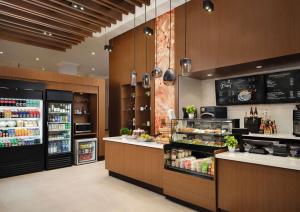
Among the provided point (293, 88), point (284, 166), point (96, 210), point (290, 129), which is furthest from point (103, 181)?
point (293, 88)

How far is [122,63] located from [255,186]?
204 inches

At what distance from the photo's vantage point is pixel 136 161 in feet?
14.7

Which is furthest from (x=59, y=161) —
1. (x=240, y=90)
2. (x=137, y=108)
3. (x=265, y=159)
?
(x=265, y=159)

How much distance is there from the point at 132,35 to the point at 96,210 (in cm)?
485

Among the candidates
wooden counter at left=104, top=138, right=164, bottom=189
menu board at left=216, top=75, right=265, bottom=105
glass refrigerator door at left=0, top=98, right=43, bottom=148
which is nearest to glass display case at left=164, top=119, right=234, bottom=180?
wooden counter at left=104, top=138, right=164, bottom=189

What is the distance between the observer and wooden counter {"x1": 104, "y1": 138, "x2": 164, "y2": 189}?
4.05 m

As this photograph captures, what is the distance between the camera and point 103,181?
4.81m

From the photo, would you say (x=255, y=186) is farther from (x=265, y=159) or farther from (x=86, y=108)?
(x=86, y=108)

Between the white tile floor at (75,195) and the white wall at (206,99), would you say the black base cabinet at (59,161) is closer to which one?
the white tile floor at (75,195)

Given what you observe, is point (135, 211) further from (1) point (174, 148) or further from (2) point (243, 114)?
(2) point (243, 114)

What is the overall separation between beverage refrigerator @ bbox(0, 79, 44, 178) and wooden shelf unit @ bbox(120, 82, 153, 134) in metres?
2.32

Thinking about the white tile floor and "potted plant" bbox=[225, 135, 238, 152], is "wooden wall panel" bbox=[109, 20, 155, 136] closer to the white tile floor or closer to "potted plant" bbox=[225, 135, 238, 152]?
the white tile floor

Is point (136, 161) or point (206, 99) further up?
point (206, 99)

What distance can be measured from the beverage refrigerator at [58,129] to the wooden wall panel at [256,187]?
4622 mm
